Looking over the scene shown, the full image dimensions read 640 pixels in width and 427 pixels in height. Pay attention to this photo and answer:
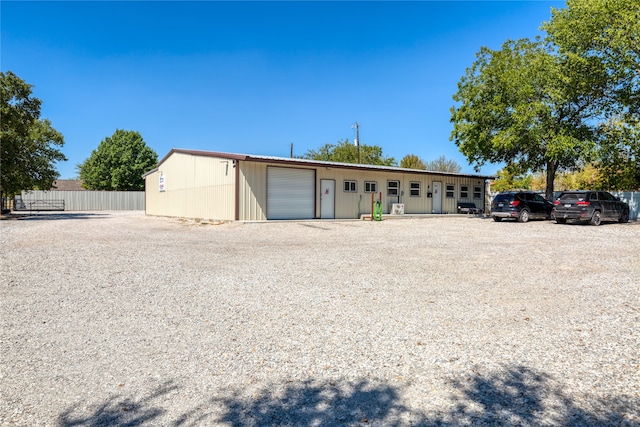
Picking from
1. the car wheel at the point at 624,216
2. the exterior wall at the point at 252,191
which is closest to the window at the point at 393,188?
the exterior wall at the point at 252,191

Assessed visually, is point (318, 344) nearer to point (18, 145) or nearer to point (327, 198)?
point (327, 198)

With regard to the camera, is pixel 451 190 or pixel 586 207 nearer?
pixel 586 207

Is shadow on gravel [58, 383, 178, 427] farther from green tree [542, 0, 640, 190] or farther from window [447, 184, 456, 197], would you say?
window [447, 184, 456, 197]

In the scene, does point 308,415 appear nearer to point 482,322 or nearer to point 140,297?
point 482,322

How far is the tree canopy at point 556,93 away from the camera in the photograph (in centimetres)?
1925

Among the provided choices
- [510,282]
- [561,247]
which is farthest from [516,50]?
[510,282]

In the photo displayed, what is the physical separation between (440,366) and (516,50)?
27801mm

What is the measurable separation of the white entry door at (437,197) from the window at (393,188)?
140 inches

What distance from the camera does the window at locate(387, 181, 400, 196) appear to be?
24.2 m

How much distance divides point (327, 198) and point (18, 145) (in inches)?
748

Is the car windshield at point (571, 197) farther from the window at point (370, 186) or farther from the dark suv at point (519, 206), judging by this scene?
the window at point (370, 186)

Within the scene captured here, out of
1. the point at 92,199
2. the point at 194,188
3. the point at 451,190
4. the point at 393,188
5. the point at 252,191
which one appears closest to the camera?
the point at 252,191

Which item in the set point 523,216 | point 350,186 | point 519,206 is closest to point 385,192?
point 350,186

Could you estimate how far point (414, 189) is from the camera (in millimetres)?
25625
